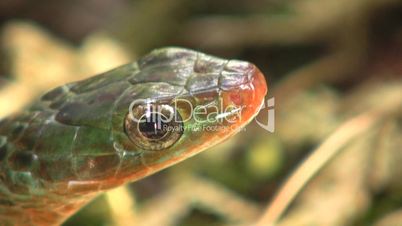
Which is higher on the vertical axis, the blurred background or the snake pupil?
the snake pupil

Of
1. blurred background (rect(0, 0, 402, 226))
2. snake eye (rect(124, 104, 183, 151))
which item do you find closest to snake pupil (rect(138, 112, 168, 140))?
snake eye (rect(124, 104, 183, 151))

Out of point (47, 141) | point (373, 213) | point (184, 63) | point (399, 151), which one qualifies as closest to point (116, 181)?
point (47, 141)

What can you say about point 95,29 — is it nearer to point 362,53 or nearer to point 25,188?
point 362,53

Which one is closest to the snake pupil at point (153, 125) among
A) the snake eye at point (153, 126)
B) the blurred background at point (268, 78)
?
the snake eye at point (153, 126)

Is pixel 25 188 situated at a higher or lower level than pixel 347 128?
higher

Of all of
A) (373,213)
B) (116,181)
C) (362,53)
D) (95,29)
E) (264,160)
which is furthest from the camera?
(95,29)

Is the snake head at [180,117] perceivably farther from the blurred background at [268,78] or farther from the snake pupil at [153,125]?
the blurred background at [268,78]

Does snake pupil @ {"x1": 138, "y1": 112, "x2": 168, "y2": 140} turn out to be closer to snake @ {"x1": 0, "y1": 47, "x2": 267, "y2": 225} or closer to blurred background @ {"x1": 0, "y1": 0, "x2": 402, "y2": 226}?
snake @ {"x1": 0, "y1": 47, "x2": 267, "y2": 225}

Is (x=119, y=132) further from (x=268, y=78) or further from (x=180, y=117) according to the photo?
(x=268, y=78)
